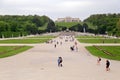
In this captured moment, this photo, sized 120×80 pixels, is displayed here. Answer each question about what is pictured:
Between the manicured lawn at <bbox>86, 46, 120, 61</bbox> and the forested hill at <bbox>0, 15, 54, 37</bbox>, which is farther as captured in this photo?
the forested hill at <bbox>0, 15, 54, 37</bbox>

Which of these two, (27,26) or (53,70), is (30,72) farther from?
A: (27,26)

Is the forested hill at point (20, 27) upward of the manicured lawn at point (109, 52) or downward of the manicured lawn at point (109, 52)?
upward

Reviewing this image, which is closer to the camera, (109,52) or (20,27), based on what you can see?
(109,52)

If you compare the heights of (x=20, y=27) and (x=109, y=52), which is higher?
(x=20, y=27)

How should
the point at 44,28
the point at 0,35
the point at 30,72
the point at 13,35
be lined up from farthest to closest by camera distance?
the point at 44,28
the point at 13,35
the point at 0,35
the point at 30,72

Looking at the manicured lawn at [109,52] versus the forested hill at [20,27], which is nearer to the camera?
the manicured lawn at [109,52]

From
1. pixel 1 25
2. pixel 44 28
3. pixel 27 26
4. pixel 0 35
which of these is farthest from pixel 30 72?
pixel 44 28

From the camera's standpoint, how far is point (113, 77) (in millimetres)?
18578

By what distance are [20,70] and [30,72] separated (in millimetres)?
1321

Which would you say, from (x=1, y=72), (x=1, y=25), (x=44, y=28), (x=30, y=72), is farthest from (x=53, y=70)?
(x=44, y=28)

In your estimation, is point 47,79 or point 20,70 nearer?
point 47,79

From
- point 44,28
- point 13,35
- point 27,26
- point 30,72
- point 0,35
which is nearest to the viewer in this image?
point 30,72

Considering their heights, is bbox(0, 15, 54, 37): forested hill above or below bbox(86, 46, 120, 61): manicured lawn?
above

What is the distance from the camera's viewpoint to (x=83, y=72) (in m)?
20.6
